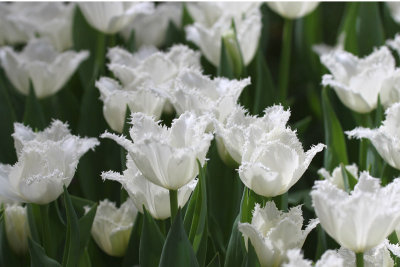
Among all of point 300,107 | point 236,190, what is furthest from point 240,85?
point 300,107

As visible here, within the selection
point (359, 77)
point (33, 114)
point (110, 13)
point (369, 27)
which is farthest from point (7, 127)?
point (369, 27)

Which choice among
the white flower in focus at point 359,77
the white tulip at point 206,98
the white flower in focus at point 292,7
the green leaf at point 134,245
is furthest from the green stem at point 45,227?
the white flower in focus at point 292,7

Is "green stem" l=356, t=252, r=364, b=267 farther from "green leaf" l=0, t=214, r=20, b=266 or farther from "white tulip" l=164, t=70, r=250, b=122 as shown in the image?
"green leaf" l=0, t=214, r=20, b=266

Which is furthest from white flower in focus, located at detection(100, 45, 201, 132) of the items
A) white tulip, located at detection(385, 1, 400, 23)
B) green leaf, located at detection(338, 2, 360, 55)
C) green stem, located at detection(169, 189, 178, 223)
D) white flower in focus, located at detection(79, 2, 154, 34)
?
white tulip, located at detection(385, 1, 400, 23)

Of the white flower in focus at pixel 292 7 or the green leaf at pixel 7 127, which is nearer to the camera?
the green leaf at pixel 7 127

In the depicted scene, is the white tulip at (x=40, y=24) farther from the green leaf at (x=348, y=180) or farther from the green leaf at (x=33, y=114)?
the green leaf at (x=348, y=180)

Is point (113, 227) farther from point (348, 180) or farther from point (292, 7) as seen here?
point (292, 7)
